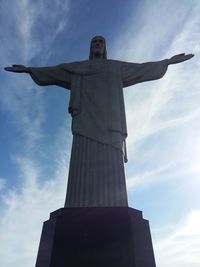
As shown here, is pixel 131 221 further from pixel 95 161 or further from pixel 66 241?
pixel 95 161

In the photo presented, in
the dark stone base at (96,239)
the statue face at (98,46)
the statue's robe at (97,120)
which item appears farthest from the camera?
the statue face at (98,46)

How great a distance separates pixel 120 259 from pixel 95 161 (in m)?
2.03

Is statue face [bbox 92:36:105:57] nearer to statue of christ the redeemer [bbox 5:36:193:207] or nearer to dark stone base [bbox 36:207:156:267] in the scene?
statue of christ the redeemer [bbox 5:36:193:207]

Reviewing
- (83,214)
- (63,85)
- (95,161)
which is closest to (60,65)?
(63,85)

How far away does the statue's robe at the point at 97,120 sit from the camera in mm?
5211

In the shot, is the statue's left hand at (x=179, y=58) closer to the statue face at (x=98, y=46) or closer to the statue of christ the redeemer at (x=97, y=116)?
the statue of christ the redeemer at (x=97, y=116)

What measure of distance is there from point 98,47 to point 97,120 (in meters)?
2.88

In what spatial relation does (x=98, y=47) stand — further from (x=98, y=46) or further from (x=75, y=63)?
(x=75, y=63)

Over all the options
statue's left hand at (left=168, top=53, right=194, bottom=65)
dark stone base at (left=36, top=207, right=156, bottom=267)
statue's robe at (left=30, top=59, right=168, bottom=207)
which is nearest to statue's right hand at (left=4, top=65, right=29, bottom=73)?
statue's robe at (left=30, top=59, right=168, bottom=207)

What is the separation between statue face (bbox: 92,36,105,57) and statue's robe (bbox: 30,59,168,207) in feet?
1.56

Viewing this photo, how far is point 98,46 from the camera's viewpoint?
7.98m

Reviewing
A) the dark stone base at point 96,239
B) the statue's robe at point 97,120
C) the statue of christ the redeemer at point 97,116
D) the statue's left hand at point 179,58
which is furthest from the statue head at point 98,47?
the dark stone base at point 96,239

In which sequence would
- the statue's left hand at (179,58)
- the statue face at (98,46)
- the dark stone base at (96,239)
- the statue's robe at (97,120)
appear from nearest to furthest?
the dark stone base at (96,239)
the statue's robe at (97,120)
the statue's left hand at (179,58)
the statue face at (98,46)

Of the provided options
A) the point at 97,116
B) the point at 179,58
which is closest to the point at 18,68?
the point at 97,116
